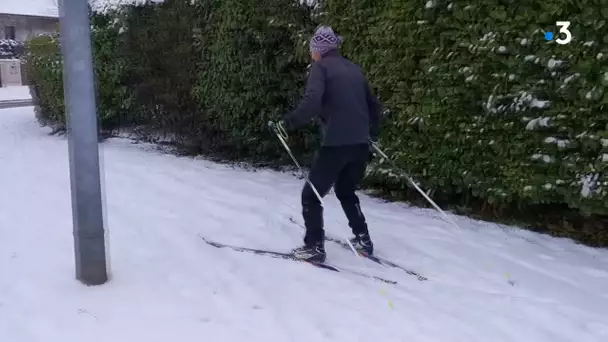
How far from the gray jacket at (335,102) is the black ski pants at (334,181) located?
0.09 metres

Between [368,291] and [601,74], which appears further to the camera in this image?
[601,74]

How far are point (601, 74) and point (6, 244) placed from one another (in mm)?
4996

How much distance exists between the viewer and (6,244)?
5.18 meters

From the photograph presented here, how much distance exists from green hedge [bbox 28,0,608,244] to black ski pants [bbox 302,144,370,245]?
56.8 inches

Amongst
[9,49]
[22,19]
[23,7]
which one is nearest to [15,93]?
[9,49]

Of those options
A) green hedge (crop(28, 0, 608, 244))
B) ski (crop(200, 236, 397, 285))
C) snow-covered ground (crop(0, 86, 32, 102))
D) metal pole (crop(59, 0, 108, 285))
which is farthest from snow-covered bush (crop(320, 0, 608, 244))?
snow-covered ground (crop(0, 86, 32, 102))

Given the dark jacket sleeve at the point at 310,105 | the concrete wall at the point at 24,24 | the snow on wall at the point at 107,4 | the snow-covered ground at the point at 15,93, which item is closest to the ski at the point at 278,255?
the dark jacket sleeve at the point at 310,105

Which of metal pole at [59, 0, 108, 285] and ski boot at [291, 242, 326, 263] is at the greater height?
metal pole at [59, 0, 108, 285]

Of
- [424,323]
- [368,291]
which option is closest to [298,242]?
[368,291]

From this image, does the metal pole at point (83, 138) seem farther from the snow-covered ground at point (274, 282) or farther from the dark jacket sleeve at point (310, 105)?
the dark jacket sleeve at point (310, 105)

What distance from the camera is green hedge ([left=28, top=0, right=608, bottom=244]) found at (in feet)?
16.1

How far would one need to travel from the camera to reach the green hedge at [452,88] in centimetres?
489

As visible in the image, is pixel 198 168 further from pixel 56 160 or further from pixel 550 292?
pixel 550 292

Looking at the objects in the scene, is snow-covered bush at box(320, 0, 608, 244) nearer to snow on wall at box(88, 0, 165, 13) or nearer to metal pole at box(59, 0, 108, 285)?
metal pole at box(59, 0, 108, 285)
